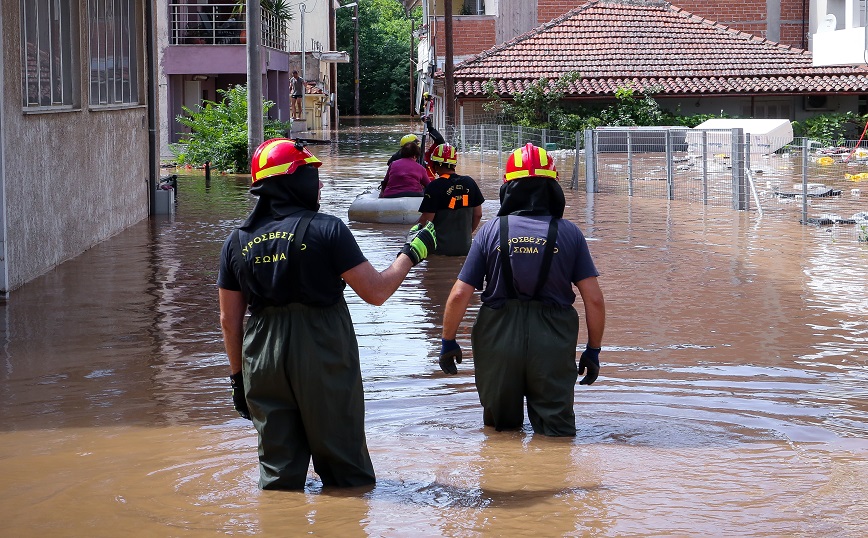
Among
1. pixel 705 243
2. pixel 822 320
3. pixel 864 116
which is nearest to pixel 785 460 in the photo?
pixel 822 320

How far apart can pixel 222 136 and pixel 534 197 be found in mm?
27024

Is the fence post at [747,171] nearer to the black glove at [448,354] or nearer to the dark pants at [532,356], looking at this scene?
the dark pants at [532,356]

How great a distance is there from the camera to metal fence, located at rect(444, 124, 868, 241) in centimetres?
2002

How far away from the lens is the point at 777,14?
149 feet

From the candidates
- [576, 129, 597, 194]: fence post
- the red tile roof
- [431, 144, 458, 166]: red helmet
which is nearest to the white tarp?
[576, 129, 597, 194]: fence post

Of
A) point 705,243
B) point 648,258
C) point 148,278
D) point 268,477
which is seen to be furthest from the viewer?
point 705,243

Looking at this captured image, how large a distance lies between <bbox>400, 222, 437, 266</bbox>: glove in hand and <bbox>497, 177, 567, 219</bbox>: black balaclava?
3.38 ft

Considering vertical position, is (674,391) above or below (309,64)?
below

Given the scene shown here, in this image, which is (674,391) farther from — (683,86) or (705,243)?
(683,86)

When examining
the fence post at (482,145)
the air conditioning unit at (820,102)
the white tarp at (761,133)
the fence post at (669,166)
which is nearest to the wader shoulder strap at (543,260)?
the fence post at (669,166)

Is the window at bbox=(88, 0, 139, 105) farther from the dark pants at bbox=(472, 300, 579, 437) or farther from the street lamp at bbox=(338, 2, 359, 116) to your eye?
the street lamp at bbox=(338, 2, 359, 116)

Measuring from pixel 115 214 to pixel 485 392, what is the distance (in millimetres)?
12689

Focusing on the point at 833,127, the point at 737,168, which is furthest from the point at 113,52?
the point at 833,127

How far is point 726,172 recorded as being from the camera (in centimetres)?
2388
